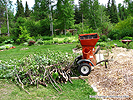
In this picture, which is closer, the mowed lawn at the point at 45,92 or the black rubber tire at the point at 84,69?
the mowed lawn at the point at 45,92

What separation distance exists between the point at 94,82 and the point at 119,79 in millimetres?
647

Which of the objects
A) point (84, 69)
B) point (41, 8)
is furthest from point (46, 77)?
point (41, 8)

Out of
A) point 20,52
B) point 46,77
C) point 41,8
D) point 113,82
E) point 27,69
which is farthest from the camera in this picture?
point 41,8

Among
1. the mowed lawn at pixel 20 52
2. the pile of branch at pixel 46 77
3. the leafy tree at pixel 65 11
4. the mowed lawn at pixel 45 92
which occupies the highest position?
the leafy tree at pixel 65 11

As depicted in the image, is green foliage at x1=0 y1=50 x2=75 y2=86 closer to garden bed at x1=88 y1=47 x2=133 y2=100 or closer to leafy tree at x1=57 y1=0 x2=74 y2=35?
garden bed at x1=88 y1=47 x2=133 y2=100

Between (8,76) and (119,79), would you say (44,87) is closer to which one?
(8,76)

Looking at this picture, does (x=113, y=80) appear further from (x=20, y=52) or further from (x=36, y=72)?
(x=20, y=52)

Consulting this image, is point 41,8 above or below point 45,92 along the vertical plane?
above

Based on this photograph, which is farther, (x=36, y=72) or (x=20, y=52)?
(x=20, y=52)

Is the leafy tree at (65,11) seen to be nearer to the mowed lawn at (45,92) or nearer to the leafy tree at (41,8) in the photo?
the leafy tree at (41,8)

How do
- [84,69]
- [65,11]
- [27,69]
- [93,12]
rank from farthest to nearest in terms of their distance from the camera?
[93,12] → [65,11] → [84,69] → [27,69]

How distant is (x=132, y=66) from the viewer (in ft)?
12.5

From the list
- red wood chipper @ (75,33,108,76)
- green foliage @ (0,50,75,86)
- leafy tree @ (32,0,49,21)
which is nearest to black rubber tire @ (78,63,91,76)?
red wood chipper @ (75,33,108,76)

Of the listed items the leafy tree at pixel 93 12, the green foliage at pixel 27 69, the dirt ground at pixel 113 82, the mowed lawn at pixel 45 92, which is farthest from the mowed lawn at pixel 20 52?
the leafy tree at pixel 93 12
